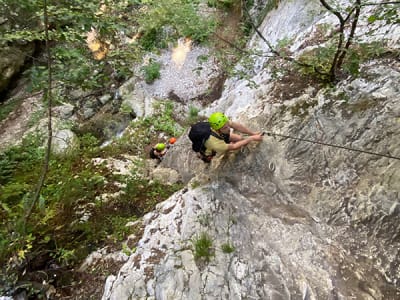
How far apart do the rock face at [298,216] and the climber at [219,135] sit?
28 cm

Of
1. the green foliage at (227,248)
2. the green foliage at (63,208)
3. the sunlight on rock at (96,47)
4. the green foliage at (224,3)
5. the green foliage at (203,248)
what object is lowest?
the green foliage at (63,208)

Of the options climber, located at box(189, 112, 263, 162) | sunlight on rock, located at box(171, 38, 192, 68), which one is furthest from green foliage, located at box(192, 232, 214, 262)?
sunlight on rock, located at box(171, 38, 192, 68)

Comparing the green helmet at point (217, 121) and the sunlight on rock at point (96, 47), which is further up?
the green helmet at point (217, 121)

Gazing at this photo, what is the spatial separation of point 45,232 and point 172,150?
4107 mm

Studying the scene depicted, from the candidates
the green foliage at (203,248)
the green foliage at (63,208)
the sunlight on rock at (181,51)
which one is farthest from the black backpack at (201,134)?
the sunlight on rock at (181,51)

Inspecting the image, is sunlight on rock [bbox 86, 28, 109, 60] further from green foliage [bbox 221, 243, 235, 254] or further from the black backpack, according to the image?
green foliage [bbox 221, 243, 235, 254]

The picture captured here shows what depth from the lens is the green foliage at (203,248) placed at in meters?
4.13

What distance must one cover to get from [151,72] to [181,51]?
1.71 meters

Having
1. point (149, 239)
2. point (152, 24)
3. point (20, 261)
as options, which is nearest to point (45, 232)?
point (20, 261)

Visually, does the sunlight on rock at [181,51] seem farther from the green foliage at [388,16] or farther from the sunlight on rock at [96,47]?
the green foliage at [388,16]

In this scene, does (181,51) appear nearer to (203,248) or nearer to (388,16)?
(388,16)

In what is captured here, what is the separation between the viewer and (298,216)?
4.35 metres

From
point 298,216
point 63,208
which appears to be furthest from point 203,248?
point 63,208

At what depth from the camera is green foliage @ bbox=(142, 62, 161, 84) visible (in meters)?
11.9
